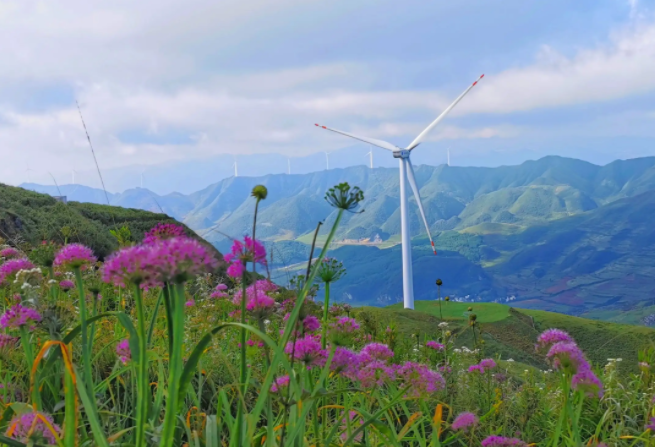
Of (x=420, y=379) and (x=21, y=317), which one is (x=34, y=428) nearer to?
(x=21, y=317)

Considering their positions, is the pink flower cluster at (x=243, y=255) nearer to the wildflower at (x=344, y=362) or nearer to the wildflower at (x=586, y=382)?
the wildflower at (x=344, y=362)

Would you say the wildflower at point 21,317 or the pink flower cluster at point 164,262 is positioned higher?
the pink flower cluster at point 164,262

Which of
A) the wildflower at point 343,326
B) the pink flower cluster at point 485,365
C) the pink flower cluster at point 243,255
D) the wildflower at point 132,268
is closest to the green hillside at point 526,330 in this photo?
the pink flower cluster at point 485,365

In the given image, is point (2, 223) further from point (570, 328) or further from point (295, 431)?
point (570, 328)

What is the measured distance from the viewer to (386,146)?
113 ft

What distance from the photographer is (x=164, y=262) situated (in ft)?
4.95

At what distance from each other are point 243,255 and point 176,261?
2.79 ft

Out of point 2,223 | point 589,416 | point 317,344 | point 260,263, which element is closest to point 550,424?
point 589,416

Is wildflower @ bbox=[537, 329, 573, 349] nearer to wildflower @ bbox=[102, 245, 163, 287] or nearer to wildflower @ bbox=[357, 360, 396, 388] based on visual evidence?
wildflower @ bbox=[357, 360, 396, 388]

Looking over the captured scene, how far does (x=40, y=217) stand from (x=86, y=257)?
15.2 m

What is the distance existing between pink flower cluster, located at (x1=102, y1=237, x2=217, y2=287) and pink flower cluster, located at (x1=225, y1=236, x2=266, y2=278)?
0.71m

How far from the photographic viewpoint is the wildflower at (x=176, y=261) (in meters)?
1.51

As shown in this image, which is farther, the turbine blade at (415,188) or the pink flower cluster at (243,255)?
the turbine blade at (415,188)

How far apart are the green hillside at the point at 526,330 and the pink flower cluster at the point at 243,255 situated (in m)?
11.9
